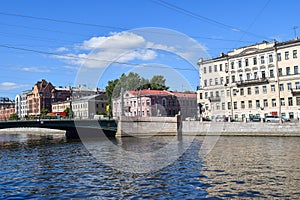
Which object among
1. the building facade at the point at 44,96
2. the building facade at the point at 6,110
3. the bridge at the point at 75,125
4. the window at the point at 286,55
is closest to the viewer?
the bridge at the point at 75,125

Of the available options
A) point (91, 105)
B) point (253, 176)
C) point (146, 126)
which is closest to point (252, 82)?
point (146, 126)

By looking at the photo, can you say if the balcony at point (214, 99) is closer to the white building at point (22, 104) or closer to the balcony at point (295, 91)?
the balcony at point (295, 91)

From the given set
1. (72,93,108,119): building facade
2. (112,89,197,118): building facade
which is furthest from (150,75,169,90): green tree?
(72,93,108,119): building facade

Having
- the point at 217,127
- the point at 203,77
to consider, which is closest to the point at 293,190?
the point at 217,127

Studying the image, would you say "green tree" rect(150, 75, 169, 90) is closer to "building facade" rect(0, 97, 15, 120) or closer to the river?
the river

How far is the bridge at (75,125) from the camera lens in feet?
178

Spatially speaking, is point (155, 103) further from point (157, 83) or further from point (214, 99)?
point (157, 83)

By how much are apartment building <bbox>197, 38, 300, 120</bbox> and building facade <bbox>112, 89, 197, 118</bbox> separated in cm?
1104

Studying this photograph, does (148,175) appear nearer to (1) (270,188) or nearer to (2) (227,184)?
(2) (227,184)

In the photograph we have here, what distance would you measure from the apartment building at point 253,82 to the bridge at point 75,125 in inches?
828

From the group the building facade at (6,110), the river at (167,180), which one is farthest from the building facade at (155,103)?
the building facade at (6,110)

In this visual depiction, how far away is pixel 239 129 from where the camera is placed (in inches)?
1967

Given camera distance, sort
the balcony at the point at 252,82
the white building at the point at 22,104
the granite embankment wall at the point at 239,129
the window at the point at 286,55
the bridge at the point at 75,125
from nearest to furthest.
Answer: the granite embankment wall at the point at 239,129, the bridge at the point at 75,125, the window at the point at 286,55, the balcony at the point at 252,82, the white building at the point at 22,104

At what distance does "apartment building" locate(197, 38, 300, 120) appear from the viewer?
5788cm
